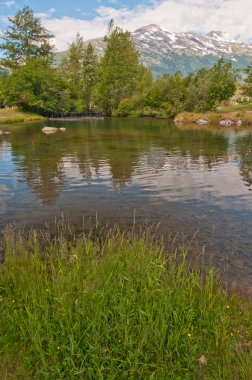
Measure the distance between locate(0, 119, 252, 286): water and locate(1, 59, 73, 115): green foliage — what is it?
220 feet

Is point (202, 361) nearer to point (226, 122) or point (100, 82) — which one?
point (226, 122)

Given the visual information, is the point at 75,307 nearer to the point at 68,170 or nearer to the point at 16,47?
the point at 68,170

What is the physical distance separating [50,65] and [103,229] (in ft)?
397

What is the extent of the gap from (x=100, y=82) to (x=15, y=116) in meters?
62.5

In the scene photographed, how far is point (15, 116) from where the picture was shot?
88375 mm

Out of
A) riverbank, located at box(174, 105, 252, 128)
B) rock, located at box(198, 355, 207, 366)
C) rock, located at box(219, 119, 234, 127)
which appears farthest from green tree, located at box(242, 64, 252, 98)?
rock, located at box(198, 355, 207, 366)

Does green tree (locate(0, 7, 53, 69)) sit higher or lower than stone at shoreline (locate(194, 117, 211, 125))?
higher

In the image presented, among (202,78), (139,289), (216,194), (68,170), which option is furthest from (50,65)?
(139,289)

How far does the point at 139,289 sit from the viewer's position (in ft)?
25.0

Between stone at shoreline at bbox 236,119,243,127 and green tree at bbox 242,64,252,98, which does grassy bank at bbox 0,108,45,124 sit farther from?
green tree at bbox 242,64,252,98

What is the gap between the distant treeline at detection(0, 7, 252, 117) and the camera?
330 feet

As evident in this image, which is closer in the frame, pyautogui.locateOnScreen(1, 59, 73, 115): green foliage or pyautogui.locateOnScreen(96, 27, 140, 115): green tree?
pyautogui.locateOnScreen(1, 59, 73, 115): green foliage

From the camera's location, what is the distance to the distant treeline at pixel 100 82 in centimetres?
10062

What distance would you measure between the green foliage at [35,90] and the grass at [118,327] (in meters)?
97.6
